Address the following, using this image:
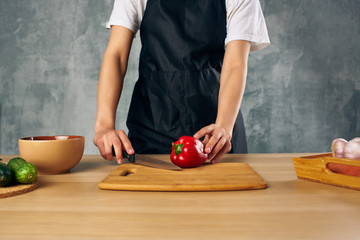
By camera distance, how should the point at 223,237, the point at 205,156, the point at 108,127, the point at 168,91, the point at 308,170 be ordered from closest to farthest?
the point at 223,237 → the point at 308,170 → the point at 205,156 → the point at 108,127 → the point at 168,91

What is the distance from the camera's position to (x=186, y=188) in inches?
27.5

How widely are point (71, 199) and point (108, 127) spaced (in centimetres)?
63

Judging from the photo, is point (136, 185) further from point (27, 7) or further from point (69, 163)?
point (27, 7)

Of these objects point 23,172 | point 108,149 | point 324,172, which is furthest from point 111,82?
point 324,172

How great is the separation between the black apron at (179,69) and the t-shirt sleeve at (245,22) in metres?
0.06

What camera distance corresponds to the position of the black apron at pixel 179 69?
1479mm

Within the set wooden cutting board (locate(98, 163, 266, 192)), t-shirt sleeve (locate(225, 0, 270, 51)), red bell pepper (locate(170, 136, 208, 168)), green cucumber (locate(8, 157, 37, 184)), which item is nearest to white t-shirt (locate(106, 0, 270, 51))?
t-shirt sleeve (locate(225, 0, 270, 51))

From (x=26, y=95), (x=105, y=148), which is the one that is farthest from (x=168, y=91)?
(x=26, y=95)

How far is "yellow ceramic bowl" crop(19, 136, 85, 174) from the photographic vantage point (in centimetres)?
83

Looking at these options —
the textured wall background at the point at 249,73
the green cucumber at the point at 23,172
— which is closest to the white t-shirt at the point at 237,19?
the green cucumber at the point at 23,172

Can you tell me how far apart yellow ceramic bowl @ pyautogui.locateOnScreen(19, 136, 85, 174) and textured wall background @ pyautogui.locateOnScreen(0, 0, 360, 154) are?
8.34 ft

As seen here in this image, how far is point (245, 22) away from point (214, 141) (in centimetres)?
61

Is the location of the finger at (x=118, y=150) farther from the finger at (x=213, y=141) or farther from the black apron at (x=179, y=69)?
the black apron at (x=179, y=69)

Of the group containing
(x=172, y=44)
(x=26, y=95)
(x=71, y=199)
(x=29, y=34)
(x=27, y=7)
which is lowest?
(x=71, y=199)
